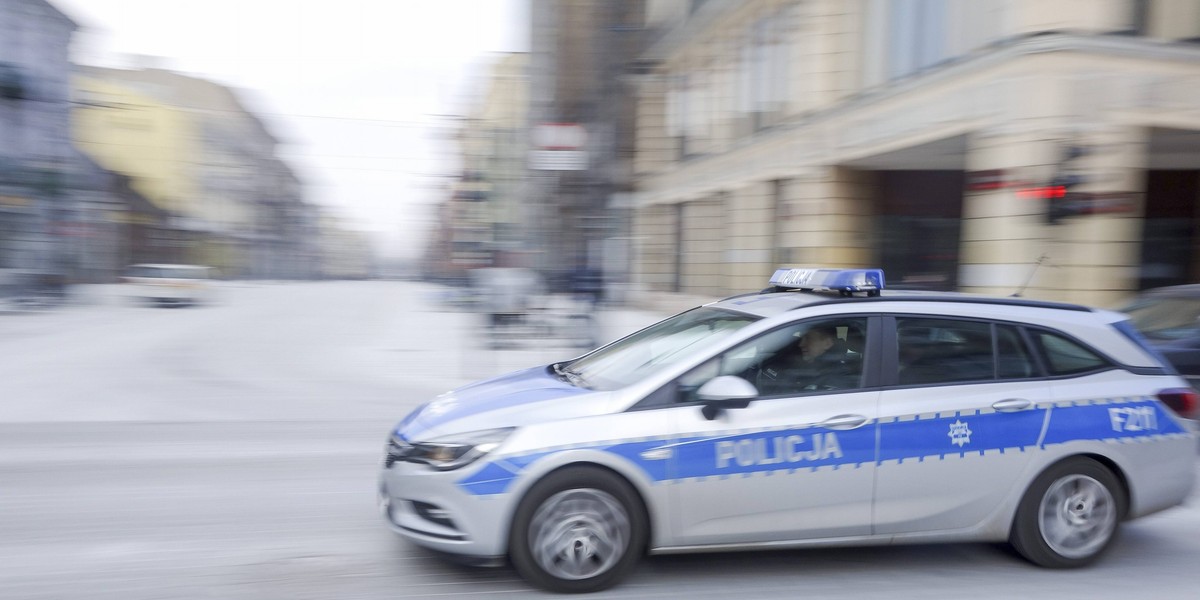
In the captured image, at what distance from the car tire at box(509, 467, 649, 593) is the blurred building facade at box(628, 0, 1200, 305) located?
19.2 feet

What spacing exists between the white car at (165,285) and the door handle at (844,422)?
27.9 metres

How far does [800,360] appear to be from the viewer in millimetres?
4879

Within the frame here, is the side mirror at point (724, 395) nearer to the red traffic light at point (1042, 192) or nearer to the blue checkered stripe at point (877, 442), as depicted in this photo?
the blue checkered stripe at point (877, 442)

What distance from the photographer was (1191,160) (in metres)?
17.9

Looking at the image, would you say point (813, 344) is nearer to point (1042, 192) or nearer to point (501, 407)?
point (501, 407)

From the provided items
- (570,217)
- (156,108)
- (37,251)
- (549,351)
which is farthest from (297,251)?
(549,351)

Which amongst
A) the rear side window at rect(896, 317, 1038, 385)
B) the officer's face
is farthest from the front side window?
the rear side window at rect(896, 317, 1038, 385)

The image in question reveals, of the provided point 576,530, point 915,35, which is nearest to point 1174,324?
point 576,530

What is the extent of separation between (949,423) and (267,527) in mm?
3967

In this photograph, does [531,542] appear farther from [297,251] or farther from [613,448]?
[297,251]

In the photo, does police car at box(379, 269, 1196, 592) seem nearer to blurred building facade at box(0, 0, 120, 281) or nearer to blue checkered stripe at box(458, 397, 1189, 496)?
blue checkered stripe at box(458, 397, 1189, 496)

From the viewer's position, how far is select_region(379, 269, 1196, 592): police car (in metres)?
4.46

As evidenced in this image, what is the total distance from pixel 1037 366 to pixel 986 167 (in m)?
10.6

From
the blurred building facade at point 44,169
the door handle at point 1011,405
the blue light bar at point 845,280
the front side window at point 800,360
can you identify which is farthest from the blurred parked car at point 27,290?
Result: the door handle at point 1011,405
